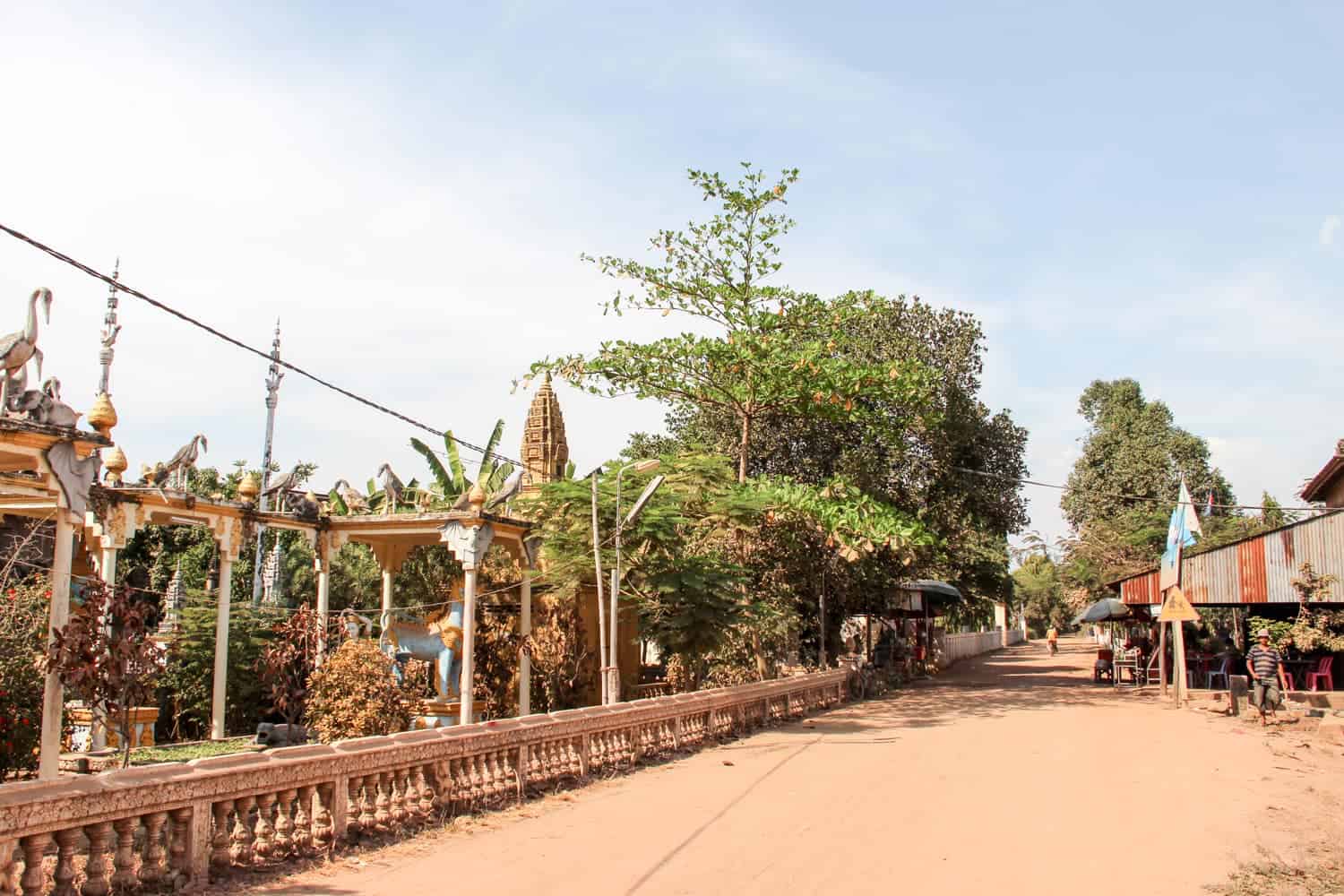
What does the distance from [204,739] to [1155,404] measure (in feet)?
172

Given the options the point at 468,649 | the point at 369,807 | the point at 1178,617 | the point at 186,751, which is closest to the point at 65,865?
the point at 369,807

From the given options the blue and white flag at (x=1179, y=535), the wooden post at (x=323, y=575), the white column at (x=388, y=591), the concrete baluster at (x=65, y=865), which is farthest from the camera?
the blue and white flag at (x=1179, y=535)

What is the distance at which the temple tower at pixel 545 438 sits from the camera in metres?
26.2

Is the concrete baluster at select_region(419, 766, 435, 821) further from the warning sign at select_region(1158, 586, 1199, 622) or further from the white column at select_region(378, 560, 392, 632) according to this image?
the warning sign at select_region(1158, 586, 1199, 622)

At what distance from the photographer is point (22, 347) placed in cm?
900

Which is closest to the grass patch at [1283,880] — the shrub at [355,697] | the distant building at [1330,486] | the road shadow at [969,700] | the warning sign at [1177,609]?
the road shadow at [969,700]

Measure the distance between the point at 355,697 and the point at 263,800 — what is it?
650cm

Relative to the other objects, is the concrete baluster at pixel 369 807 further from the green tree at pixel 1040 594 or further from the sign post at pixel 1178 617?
the green tree at pixel 1040 594

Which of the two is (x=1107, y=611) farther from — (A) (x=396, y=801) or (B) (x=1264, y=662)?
(A) (x=396, y=801)

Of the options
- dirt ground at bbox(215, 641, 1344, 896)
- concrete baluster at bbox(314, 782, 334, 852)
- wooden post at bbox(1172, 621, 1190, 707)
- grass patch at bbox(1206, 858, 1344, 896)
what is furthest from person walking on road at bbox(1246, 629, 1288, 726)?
concrete baluster at bbox(314, 782, 334, 852)

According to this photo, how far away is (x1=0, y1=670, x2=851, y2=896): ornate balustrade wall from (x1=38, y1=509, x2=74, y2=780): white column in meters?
2.33

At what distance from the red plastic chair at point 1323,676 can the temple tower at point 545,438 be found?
58.9 feet

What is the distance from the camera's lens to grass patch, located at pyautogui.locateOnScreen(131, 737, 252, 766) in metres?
13.0

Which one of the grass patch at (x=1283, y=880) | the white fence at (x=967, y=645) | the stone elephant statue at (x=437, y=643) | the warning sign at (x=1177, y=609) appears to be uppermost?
the warning sign at (x=1177, y=609)
